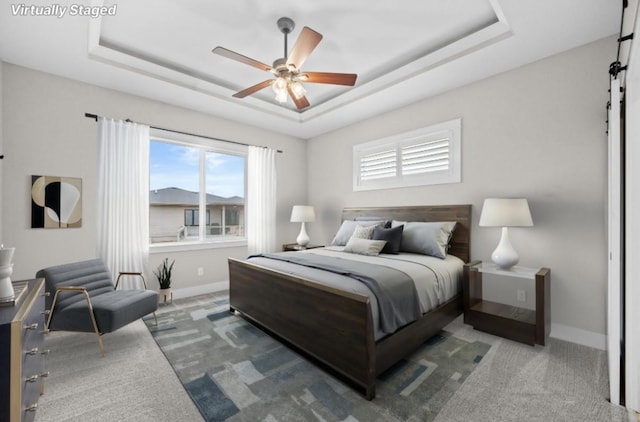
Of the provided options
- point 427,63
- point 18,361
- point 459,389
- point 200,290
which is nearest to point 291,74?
→ point 427,63

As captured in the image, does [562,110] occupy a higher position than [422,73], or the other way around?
[422,73]

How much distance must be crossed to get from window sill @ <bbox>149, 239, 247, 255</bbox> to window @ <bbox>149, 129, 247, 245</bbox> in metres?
0.06

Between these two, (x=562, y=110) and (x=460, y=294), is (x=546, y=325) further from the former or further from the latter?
(x=562, y=110)

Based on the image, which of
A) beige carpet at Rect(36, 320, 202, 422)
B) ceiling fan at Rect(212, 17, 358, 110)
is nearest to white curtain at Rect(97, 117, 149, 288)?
beige carpet at Rect(36, 320, 202, 422)

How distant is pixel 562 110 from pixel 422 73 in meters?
1.36

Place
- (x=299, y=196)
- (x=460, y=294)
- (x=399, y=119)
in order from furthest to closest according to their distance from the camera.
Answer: (x=299, y=196) < (x=399, y=119) < (x=460, y=294)

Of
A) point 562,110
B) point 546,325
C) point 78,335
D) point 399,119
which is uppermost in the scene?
point 399,119

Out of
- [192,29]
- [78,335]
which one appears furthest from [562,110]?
[78,335]

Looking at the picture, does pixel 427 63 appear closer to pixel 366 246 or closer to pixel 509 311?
pixel 366 246

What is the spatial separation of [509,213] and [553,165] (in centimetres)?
68

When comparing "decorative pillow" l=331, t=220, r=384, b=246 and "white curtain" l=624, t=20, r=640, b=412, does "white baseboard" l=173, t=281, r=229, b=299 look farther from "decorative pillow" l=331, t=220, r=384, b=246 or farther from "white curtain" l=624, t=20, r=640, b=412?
"white curtain" l=624, t=20, r=640, b=412

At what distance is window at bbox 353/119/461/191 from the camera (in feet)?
11.5

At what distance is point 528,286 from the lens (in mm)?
2945

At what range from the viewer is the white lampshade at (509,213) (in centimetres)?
260
